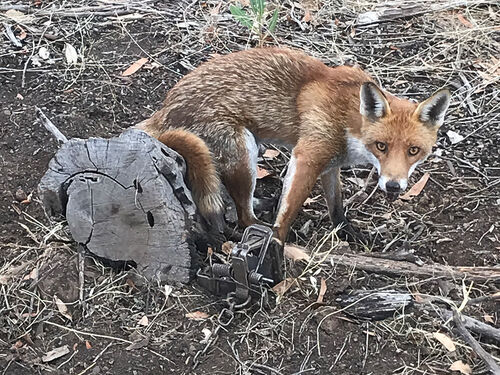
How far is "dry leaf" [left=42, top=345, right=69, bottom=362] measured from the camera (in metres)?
4.05

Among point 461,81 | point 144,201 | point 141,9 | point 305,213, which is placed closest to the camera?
point 144,201

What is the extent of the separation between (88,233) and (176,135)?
2.83ft

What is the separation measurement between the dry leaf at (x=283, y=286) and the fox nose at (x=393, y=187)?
88 centimetres

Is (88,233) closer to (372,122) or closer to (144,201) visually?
(144,201)

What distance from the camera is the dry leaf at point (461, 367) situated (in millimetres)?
4020

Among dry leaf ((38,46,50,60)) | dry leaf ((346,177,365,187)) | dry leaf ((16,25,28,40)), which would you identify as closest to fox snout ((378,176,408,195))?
dry leaf ((346,177,365,187))

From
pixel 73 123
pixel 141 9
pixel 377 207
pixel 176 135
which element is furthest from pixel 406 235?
pixel 141 9

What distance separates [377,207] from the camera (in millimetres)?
5668

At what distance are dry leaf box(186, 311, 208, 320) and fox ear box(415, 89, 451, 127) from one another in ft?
6.54

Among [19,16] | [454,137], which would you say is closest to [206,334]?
[454,137]

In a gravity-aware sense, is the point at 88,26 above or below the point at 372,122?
below

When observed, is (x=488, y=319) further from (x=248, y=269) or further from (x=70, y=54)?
(x=70, y=54)

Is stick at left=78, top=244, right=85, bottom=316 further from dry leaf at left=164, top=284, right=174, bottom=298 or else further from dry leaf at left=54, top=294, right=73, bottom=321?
dry leaf at left=164, top=284, right=174, bottom=298

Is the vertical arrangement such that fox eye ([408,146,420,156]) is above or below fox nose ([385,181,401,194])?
above
